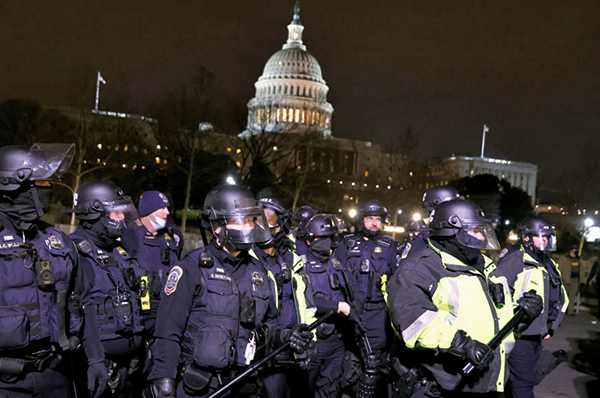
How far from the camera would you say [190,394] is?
3.58m

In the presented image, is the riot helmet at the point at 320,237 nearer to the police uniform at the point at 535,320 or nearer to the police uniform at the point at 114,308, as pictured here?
the police uniform at the point at 535,320

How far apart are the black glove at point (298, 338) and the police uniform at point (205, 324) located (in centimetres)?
24

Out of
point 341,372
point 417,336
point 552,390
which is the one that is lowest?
point 552,390

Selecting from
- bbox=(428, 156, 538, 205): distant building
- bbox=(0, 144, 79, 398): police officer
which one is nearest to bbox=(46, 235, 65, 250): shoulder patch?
bbox=(0, 144, 79, 398): police officer

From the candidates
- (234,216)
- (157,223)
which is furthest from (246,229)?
(157,223)

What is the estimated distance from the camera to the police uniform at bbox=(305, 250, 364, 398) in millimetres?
5836

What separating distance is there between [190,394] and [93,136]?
31894 millimetres

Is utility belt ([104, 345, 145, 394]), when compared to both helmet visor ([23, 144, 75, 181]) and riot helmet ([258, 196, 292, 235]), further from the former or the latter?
riot helmet ([258, 196, 292, 235])

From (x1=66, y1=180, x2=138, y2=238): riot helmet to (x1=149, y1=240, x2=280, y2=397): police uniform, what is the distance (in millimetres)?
1739

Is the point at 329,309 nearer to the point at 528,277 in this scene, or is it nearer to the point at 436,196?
the point at 528,277

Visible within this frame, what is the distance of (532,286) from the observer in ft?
19.0

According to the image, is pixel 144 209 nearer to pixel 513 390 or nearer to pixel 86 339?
pixel 86 339

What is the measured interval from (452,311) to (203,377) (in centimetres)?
177

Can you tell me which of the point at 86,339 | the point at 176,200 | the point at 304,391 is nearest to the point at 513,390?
the point at 304,391
